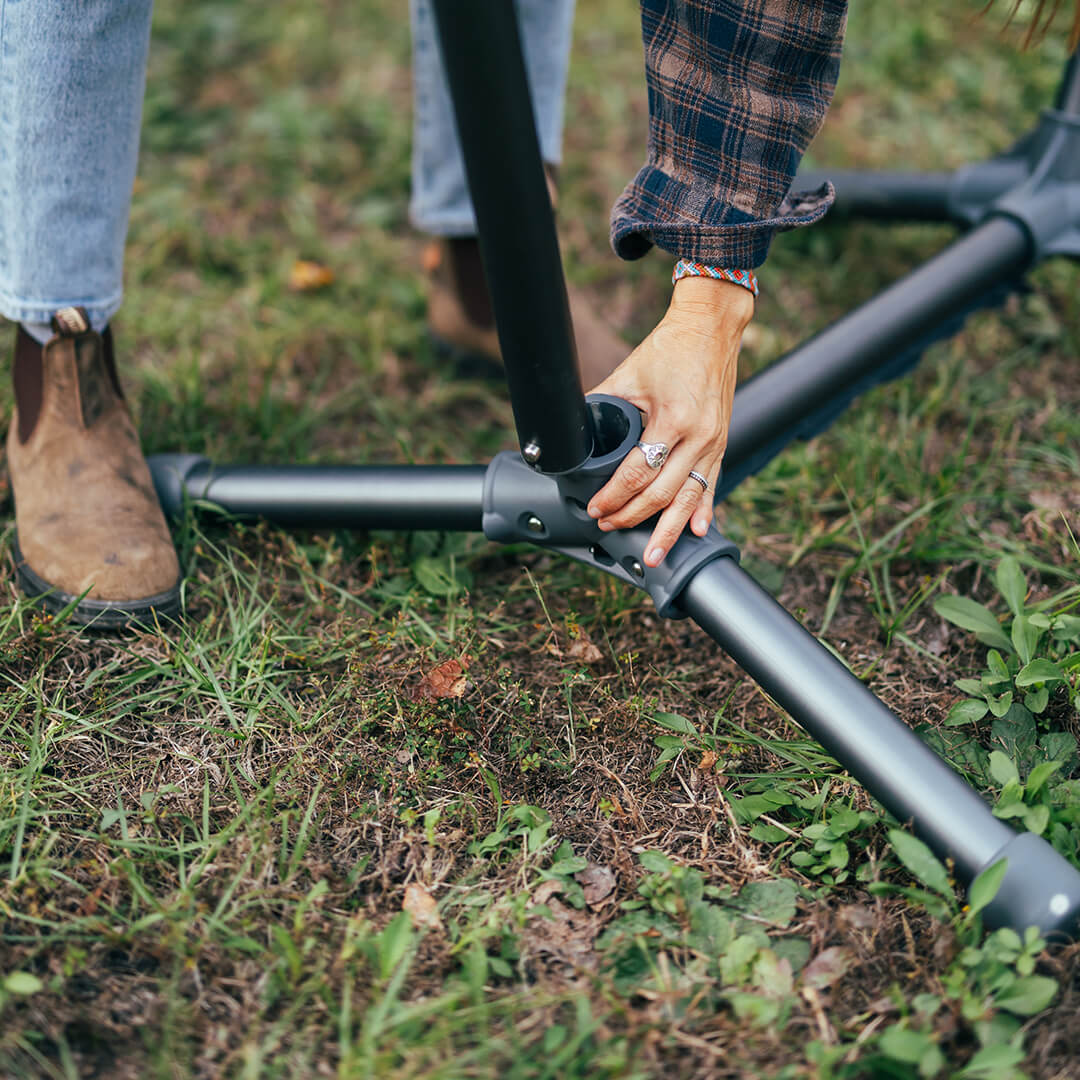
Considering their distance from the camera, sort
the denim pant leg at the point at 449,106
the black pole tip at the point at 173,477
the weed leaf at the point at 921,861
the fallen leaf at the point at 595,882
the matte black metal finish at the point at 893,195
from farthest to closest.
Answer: the matte black metal finish at the point at 893,195, the denim pant leg at the point at 449,106, the black pole tip at the point at 173,477, the fallen leaf at the point at 595,882, the weed leaf at the point at 921,861

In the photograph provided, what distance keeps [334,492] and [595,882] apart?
1.93ft

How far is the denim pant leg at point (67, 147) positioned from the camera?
1117 millimetres

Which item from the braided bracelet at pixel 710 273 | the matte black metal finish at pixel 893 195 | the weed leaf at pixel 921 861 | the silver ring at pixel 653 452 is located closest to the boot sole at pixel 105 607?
the silver ring at pixel 653 452

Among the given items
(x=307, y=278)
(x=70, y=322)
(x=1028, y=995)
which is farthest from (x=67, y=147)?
(x=1028, y=995)

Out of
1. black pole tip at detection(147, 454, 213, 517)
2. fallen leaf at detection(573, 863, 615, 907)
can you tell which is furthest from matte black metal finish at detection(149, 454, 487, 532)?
fallen leaf at detection(573, 863, 615, 907)

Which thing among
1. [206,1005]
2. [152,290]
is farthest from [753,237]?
[152,290]

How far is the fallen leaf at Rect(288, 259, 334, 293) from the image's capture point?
1999 mm

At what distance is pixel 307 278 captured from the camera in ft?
6.55

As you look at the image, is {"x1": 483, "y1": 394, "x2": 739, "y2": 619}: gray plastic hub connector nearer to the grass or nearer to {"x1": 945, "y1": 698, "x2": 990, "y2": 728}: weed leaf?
the grass

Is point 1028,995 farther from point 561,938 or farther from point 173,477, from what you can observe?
point 173,477

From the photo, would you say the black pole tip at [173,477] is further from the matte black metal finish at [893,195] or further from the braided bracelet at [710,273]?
the matte black metal finish at [893,195]

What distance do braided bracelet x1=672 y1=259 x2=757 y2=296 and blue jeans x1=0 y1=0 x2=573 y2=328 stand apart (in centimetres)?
67

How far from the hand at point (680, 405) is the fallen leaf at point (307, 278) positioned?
41.3 inches

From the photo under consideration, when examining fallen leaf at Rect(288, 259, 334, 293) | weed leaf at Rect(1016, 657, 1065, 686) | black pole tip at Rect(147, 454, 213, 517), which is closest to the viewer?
weed leaf at Rect(1016, 657, 1065, 686)
